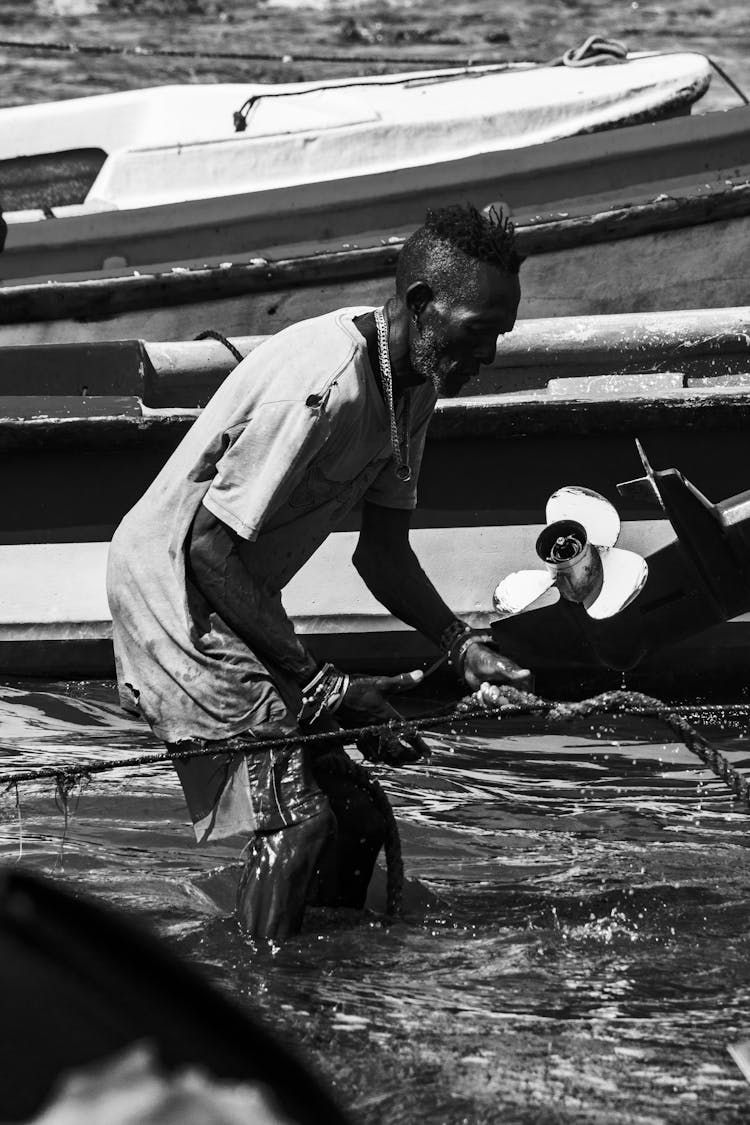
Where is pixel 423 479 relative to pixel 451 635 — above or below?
below

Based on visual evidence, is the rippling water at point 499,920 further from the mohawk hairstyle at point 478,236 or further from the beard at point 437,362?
the mohawk hairstyle at point 478,236

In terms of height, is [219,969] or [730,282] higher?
[730,282]

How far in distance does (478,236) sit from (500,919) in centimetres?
176

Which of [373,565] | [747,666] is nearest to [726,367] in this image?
[747,666]

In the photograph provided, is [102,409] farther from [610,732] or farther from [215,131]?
[215,131]

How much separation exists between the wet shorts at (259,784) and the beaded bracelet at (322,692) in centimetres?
12

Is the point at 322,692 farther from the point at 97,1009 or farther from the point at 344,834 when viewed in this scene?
the point at 97,1009

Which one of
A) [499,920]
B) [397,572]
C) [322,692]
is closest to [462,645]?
[397,572]

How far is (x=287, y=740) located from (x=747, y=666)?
9.87 feet

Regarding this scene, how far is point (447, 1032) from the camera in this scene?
341cm

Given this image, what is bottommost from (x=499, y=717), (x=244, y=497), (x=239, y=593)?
(x=499, y=717)

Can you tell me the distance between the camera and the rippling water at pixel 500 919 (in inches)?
125

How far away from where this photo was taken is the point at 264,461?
3.26 meters

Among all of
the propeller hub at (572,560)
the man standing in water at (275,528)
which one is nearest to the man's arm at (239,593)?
the man standing in water at (275,528)
